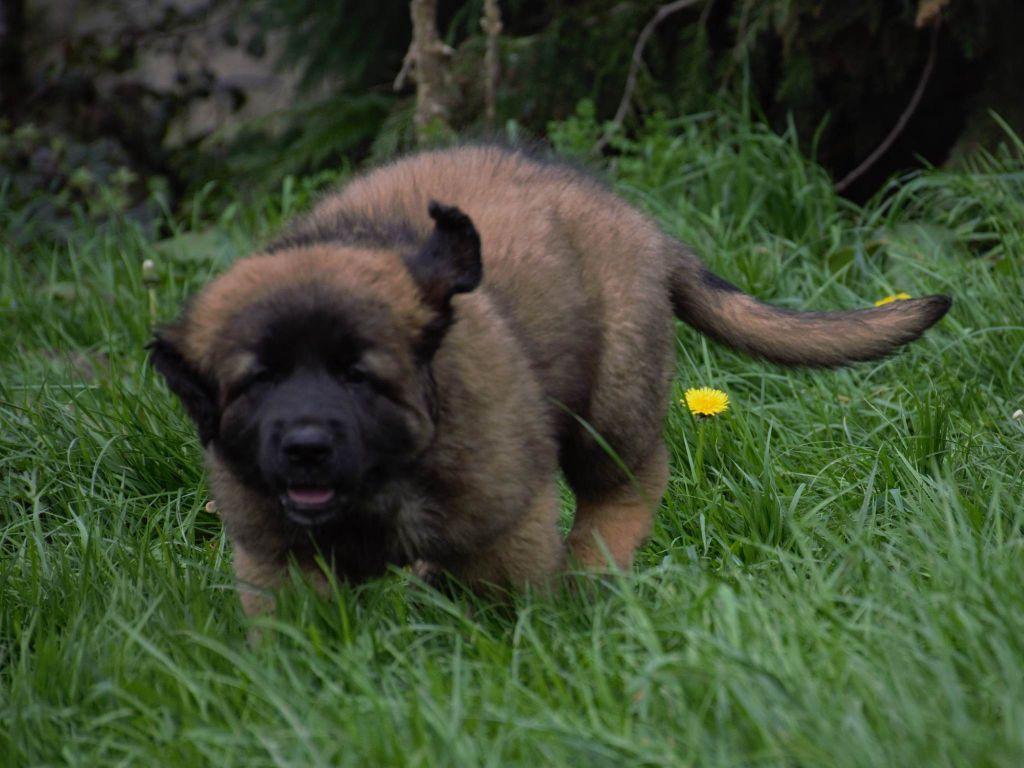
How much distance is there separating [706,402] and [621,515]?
24.8 inches

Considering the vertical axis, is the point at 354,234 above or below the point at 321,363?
above

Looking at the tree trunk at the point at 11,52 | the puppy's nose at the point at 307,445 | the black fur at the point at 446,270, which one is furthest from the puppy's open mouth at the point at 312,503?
the tree trunk at the point at 11,52

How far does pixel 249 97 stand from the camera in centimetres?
839

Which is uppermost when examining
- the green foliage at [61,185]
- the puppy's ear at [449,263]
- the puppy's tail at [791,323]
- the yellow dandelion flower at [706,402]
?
the puppy's ear at [449,263]

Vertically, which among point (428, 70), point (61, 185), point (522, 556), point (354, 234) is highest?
point (354, 234)

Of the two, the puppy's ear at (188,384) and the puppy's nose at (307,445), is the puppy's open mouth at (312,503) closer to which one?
the puppy's nose at (307,445)

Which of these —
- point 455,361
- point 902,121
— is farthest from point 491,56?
point 455,361

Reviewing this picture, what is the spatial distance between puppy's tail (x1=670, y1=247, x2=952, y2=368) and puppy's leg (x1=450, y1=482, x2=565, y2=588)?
0.91m

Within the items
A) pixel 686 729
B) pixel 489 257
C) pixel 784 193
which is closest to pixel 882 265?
pixel 784 193

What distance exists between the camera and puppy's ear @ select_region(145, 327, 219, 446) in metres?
3.13

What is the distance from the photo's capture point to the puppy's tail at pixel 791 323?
3.82 m

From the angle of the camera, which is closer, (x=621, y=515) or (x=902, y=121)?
(x=621, y=515)

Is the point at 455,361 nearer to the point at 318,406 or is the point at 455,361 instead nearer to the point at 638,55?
the point at 318,406

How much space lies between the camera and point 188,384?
313 cm
